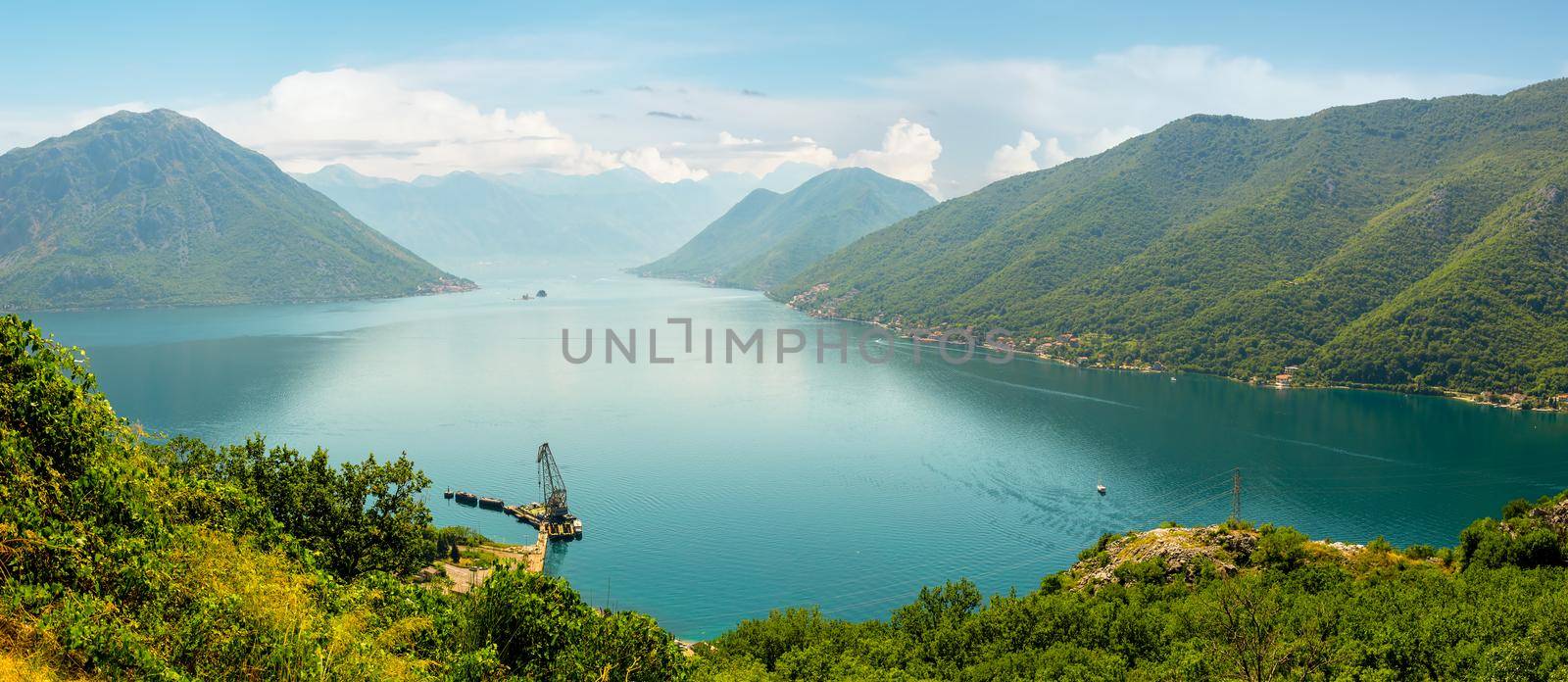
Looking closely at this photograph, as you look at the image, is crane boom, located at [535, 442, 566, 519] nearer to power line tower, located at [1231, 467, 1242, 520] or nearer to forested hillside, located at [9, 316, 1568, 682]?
forested hillside, located at [9, 316, 1568, 682]

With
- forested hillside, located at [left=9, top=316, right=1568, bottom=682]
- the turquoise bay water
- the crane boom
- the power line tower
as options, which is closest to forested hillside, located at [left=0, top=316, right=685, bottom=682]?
forested hillside, located at [left=9, top=316, right=1568, bottom=682]

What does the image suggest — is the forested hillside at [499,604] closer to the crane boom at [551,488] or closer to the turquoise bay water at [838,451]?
the turquoise bay water at [838,451]

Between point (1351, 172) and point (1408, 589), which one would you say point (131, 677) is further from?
point (1351, 172)

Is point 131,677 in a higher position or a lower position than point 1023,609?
higher

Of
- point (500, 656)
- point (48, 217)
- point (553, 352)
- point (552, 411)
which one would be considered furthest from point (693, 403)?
point (48, 217)

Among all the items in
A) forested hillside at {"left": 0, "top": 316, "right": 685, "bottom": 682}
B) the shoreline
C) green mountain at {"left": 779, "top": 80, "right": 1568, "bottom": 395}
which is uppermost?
green mountain at {"left": 779, "top": 80, "right": 1568, "bottom": 395}

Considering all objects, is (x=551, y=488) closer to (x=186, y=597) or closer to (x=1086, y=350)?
(x=186, y=597)

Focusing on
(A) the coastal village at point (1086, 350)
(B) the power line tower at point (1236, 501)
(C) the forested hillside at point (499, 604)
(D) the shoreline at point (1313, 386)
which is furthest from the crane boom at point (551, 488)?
(A) the coastal village at point (1086, 350)
